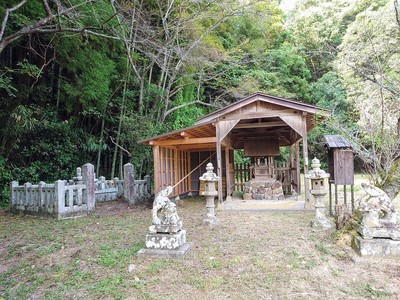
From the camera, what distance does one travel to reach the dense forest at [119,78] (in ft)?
20.0

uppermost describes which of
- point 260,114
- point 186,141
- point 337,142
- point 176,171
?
point 260,114

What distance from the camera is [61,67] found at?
9.34 metres

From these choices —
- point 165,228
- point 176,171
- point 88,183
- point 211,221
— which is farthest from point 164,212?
point 176,171

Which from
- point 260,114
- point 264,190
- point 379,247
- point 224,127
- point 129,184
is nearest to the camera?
point 379,247

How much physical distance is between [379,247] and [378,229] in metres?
0.25

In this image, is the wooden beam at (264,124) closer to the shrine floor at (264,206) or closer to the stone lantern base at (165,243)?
the shrine floor at (264,206)

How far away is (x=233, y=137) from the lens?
1141 cm

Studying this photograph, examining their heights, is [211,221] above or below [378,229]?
below

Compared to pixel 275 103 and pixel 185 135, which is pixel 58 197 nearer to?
pixel 185 135

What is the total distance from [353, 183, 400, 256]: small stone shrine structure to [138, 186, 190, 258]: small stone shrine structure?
104 inches

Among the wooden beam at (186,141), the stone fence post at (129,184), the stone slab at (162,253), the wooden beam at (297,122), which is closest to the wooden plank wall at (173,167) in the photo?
the wooden beam at (186,141)

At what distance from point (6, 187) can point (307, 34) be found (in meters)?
21.1

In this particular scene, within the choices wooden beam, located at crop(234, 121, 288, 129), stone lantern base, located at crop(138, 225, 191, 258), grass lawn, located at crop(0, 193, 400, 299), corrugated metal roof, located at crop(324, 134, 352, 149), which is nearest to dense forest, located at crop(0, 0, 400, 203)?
corrugated metal roof, located at crop(324, 134, 352, 149)

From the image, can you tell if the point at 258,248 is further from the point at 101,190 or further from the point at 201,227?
the point at 101,190
